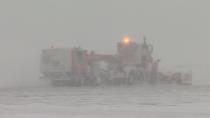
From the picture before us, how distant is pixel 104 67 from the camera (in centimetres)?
3234

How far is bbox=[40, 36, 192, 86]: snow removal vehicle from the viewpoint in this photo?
102 feet

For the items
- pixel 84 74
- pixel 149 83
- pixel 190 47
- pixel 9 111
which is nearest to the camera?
pixel 9 111

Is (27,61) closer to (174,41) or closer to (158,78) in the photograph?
(158,78)

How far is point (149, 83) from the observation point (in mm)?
33562

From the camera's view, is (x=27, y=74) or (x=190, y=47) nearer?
(x=27, y=74)

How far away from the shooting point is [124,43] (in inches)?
1308

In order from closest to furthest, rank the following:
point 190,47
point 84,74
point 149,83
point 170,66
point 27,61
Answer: point 84,74 → point 149,83 → point 27,61 → point 170,66 → point 190,47


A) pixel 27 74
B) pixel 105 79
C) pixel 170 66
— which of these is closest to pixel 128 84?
pixel 105 79

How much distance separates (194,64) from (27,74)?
1452 cm

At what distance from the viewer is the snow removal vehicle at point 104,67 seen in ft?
102

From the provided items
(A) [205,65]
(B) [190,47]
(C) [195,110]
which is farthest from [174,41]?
(C) [195,110]

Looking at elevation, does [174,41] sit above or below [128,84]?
above

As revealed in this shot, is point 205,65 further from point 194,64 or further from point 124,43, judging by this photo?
point 124,43

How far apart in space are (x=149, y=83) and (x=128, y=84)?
5.24ft
